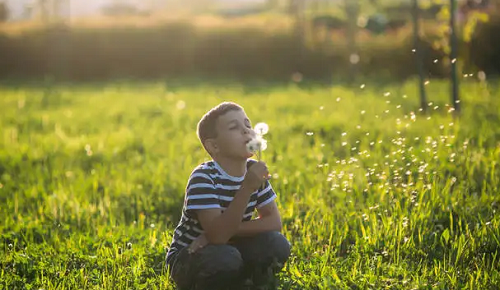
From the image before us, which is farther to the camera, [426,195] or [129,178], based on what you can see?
[129,178]

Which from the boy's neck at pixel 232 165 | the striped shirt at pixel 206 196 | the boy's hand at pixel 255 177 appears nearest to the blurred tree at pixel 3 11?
the striped shirt at pixel 206 196

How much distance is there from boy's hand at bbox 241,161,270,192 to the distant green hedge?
16.2 meters

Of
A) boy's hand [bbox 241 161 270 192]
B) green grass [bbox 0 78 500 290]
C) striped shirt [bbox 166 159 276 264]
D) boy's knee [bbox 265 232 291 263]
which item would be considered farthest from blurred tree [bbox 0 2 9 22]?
boy's hand [bbox 241 161 270 192]

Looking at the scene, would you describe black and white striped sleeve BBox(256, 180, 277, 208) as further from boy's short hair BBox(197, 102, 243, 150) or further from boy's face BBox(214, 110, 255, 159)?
boy's short hair BBox(197, 102, 243, 150)

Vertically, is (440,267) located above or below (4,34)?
below

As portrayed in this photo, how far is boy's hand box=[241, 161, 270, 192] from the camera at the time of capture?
3002 millimetres

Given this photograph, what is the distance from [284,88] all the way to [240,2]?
4483 centimetres

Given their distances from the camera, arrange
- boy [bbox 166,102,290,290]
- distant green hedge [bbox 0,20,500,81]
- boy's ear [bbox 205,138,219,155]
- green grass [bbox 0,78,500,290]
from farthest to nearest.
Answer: distant green hedge [bbox 0,20,500,81] < green grass [bbox 0,78,500,290] < boy's ear [bbox 205,138,219,155] < boy [bbox 166,102,290,290]

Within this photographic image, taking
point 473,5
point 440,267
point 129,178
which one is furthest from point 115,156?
point 473,5

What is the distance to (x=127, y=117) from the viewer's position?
10203 millimetres

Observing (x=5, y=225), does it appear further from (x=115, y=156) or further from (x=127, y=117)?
(x=127, y=117)

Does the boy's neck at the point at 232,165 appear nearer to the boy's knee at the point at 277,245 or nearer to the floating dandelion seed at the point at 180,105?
the boy's knee at the point at 277,245

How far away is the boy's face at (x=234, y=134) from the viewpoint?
10.4 ft

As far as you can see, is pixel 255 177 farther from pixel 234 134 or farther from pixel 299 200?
pixel 299 200
